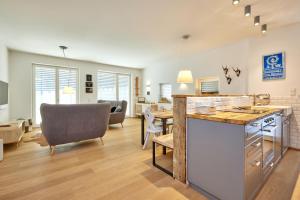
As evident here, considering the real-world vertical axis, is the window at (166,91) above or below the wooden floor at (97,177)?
above

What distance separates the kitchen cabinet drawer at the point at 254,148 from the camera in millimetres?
1473

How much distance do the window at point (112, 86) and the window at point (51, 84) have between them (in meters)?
1.06

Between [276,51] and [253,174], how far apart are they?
3036 mm

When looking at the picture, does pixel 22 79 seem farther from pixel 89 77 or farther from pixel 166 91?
pixel 166 91

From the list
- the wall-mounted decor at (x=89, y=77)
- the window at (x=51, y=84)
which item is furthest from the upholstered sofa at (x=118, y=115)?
the wall-mounted decor at (x=89, y=77)

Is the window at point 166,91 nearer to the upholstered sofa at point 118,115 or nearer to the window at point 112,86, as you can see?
the window at point 112,86

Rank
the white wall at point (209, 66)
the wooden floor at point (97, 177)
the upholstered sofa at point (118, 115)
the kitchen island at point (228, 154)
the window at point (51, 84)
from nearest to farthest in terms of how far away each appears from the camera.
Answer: the kitchen island at point (228, 154)
the wooden floor at point (97, 177)
the white wall at point (209, 66)
the upholstered sofa at point (118, 115)
the window at point (51, 84)

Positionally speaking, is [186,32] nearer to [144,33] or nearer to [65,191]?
[144,33]

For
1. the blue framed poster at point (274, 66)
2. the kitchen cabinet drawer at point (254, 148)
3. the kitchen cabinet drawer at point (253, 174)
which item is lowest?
the kitchen cabinet drawer at point (253, 174)

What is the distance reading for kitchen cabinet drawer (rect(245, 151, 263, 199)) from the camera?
1491mm

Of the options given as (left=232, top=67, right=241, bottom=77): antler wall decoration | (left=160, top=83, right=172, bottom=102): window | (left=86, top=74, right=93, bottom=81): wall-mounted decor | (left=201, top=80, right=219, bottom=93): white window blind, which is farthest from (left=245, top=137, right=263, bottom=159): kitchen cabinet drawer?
(left=86, top=74, right=93, bottom=81): wall-mounted decor

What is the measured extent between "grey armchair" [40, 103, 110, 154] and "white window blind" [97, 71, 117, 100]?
3.63m

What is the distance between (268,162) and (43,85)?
6.66m

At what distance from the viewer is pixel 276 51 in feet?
11.0
